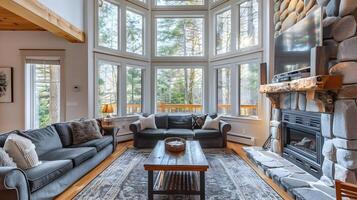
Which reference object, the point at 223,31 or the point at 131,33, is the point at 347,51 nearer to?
the point at 223,31

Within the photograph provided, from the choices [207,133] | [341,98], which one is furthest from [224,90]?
[341,98]

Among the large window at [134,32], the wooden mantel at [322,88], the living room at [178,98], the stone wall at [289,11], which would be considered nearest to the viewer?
the wooden mantel at [322,88]

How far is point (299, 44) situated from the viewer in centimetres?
359

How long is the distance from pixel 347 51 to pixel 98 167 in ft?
13.5

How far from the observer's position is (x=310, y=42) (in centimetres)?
325

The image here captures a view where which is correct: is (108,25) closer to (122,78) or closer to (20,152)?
(122,78)

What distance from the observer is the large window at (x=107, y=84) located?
6.24 meters

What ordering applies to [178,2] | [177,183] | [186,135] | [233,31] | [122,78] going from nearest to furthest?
[177,183]
[186,135]
[233,31]
[122,78]
[178,2]

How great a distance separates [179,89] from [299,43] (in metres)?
4.42

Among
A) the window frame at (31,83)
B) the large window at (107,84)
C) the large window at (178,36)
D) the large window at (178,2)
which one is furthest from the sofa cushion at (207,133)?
the large window at (178,2)

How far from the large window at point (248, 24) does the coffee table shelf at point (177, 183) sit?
3.85 m

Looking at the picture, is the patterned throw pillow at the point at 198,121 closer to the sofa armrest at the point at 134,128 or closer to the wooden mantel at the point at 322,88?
the sofa armrest at the point at 134,128

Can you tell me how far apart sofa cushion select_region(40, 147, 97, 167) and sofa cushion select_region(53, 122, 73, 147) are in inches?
15.5

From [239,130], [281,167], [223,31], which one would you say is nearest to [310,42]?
[281,167]
